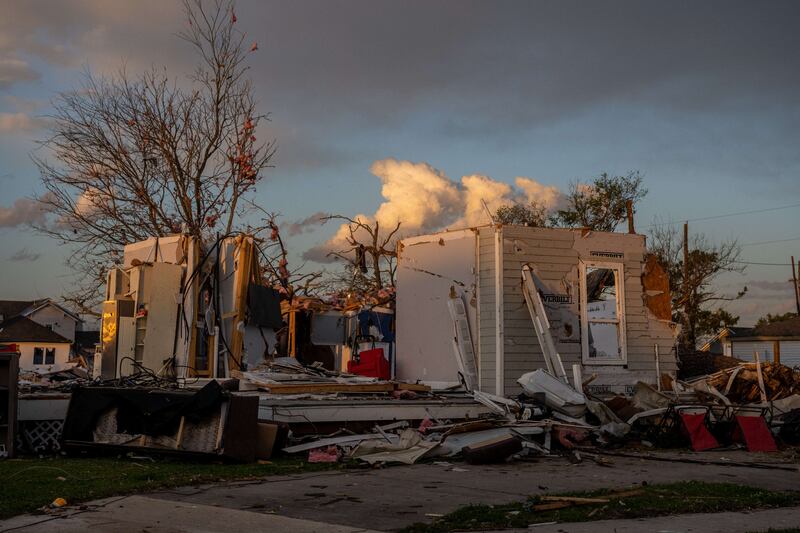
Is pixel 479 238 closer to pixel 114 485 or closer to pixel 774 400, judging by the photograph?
pixel 774 400

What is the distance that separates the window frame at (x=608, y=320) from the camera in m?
15.9

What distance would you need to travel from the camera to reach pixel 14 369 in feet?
33.4

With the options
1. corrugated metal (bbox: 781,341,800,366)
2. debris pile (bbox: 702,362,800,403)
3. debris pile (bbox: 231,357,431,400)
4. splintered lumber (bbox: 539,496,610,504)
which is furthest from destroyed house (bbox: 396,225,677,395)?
corrugated metal (bbox: 781,341,800,366)

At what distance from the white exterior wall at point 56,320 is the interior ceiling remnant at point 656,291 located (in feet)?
181

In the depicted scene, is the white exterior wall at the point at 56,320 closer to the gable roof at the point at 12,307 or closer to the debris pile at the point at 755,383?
the gable roof at the point at 12,307

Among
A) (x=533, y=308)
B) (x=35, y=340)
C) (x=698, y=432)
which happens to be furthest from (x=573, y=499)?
(x=35, y=340)

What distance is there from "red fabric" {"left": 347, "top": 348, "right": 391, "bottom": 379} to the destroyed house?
0.69 meters

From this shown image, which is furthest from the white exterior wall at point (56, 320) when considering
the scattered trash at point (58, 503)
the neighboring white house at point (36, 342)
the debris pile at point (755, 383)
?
the scattered trash at point (58, 503)

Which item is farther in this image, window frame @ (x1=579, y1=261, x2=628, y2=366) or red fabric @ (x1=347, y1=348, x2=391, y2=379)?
red fabric @ (x1=347, y1=348, x2=391, y2=379)

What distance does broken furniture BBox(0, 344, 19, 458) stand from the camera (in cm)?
1014

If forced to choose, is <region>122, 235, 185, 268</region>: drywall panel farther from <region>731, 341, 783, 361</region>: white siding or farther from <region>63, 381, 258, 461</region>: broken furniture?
<region>731, 341, 783, 361</region>: white siding

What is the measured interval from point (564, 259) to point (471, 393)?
3.43 metres

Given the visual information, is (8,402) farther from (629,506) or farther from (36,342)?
(36,342)

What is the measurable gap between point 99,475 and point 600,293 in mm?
11398
